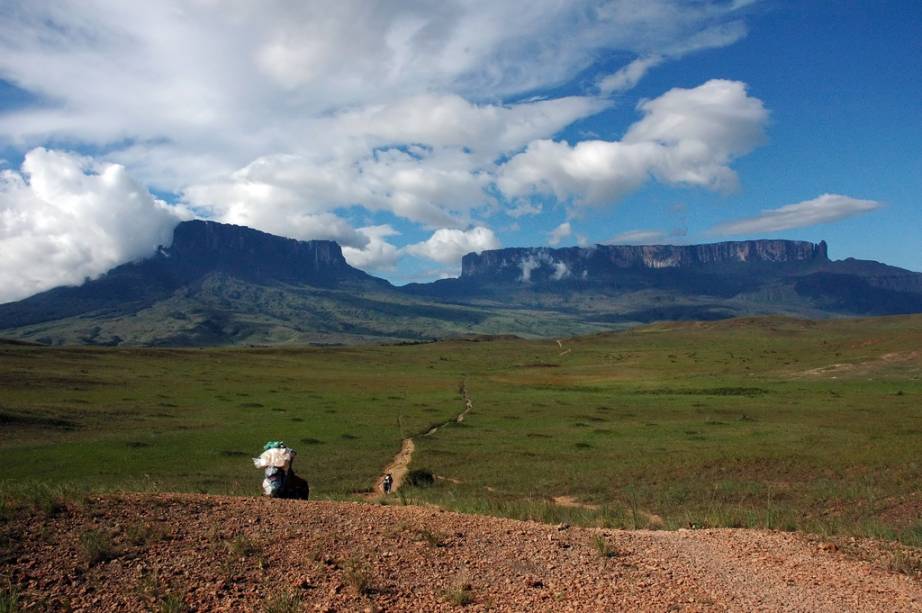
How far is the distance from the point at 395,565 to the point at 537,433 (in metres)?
36.0

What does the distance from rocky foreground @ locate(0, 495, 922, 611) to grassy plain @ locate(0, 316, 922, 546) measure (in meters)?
2.42

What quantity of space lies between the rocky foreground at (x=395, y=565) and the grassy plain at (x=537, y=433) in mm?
2421

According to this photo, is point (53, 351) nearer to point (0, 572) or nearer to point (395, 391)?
point (395, 391)

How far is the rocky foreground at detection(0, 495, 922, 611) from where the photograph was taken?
28.5ft

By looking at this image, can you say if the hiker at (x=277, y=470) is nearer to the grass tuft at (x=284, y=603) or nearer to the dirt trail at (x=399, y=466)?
the grass tuft at (x=284, y=603)

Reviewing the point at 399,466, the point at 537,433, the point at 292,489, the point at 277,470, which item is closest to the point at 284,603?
the point at 277,470

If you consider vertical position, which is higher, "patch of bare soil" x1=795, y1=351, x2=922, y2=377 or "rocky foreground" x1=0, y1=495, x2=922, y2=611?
"rocky foreground" x1=0, y1=495, x2=922, y2=611

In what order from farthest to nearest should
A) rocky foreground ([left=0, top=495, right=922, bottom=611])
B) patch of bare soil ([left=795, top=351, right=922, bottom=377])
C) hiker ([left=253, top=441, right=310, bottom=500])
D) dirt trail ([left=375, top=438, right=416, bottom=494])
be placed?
patch of bare soil ([left=795, top=351, right=922, bottom=377])
dirt trail ([left=375, top=438, right=416, bottom=494])
hiker ([left=253, top=441, right=310, bottom=500])
rocky foreground ([left=0, top=495, right=922, bottom=611])

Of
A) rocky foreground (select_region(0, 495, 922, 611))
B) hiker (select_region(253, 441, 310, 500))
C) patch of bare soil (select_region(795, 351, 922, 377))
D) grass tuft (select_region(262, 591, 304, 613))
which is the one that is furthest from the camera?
patch of bare soil (select_region(795, 351, 922, 377))

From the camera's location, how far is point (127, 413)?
49969 millimetres

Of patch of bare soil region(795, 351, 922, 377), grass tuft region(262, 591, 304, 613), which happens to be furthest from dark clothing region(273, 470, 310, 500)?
patch of bare soil region(795, 351, 922, 377)

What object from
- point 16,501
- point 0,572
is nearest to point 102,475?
point 16,501

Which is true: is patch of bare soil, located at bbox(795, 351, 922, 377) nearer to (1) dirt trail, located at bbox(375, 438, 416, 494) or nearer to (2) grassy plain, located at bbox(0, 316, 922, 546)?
(2) grassy plain, located at bbox(0, 316, 922, 546)

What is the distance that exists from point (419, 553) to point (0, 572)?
580 centimetres
